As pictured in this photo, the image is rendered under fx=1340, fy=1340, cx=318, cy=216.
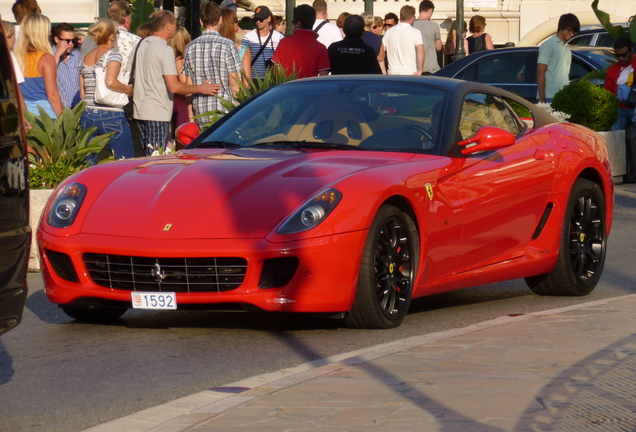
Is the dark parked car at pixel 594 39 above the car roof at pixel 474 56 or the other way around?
the other way around

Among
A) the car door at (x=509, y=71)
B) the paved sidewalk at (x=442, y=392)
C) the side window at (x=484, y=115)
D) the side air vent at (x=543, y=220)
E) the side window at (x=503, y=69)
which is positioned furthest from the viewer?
the side window at (x=503, y=69)

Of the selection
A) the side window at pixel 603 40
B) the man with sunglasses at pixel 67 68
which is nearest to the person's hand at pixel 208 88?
the man with sunglasses at pixel 67 68

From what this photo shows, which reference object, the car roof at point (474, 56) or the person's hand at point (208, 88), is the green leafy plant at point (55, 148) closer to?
the person's hand at point (208, 88)

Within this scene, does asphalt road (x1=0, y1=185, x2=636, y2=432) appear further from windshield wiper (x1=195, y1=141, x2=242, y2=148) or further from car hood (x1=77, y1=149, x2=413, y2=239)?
windshield wiper (x1=195, y1=141, x2=242, y2=148)

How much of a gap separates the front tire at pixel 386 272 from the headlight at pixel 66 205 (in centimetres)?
163

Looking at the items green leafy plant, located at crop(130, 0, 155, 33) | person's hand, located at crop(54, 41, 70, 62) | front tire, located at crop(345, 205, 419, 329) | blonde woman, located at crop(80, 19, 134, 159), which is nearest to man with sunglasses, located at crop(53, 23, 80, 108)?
person's hand, located at crop(54, 41, 70, 62)

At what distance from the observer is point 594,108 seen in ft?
55.7

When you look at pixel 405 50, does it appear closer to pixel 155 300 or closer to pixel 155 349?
pixel 155 300

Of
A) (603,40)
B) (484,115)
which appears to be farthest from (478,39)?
(484,115)

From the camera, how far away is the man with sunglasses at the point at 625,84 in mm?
17328

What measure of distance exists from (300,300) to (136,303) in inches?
34.5

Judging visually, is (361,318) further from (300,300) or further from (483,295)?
(483,295)

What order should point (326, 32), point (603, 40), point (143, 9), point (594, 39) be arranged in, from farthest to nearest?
point (143, 9), point (594, 39), point (603, 40), point (326, 32)

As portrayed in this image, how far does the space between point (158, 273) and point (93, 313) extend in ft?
3.46
